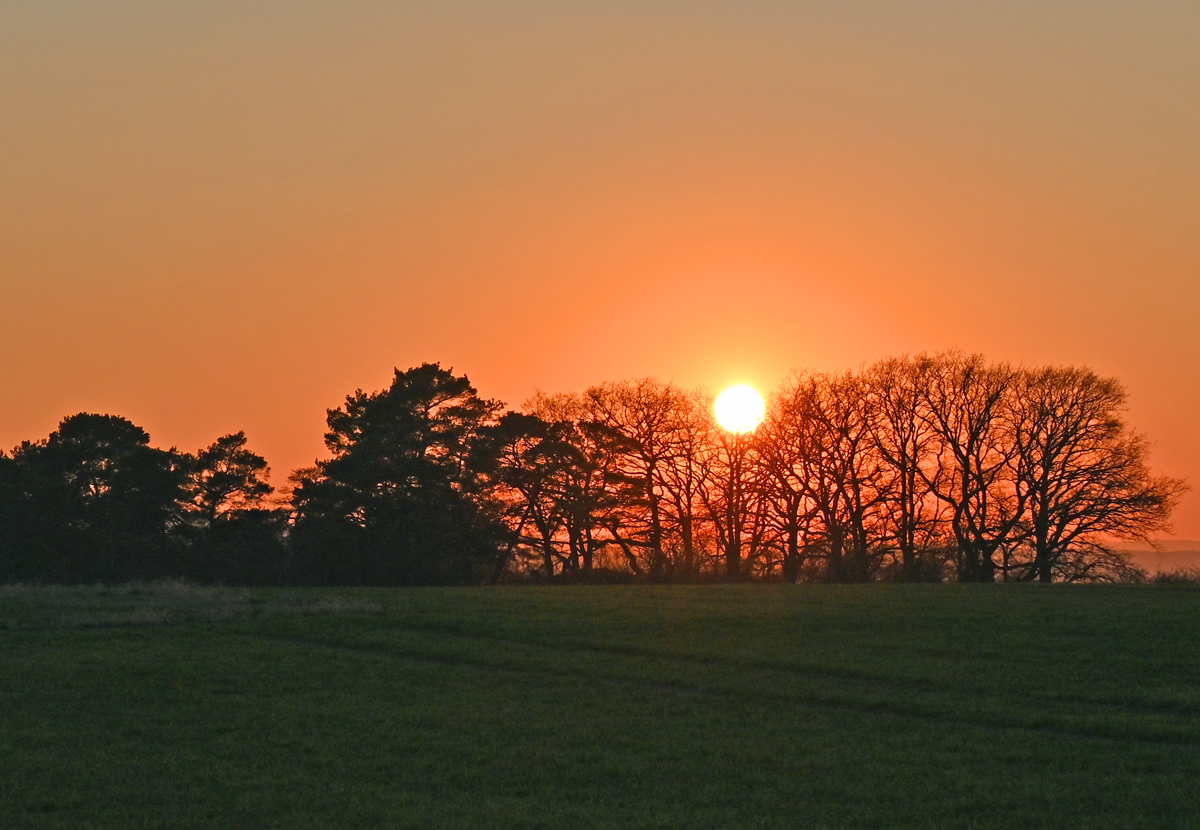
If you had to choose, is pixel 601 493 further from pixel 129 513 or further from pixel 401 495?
pixel 129 513

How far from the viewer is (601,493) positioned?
228ft

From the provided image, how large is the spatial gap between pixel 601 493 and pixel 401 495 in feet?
43.1

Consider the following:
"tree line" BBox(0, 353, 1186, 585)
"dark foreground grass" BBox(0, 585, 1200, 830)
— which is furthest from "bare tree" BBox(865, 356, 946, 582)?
"dark foreground grass" BBox(0, 585, 1200, 830)

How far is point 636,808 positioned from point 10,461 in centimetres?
7068

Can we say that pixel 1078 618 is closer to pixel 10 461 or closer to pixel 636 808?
pixel 636 808

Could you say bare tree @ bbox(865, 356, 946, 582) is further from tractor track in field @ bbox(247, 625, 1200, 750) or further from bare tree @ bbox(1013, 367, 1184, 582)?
tractor track in field @ bbox(247, 625, 1200, 750)

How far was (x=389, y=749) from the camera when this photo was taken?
1566 centimetres

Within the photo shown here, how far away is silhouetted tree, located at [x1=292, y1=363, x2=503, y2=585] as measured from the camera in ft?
202

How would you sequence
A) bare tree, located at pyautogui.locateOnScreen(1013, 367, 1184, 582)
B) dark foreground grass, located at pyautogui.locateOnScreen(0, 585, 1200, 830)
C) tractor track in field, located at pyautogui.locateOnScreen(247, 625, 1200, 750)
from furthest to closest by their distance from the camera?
bare tree, located at pyautogui.locateOnScreen(1013, 367, 1184, 582)
tractor track in field, located at pyautogui.locateOnScreen(247, 625, 1200, 750)
dark foreground grass, located at pyautogui.locateOnScreen(0, 585, 1200, 830)

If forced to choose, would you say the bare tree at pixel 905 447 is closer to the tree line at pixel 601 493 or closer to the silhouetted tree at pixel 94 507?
the tree line at pixel 601 493

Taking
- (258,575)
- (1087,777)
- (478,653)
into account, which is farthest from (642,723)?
(258,575)

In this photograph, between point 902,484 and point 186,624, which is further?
point 902,484

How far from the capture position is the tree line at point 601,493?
62.5m

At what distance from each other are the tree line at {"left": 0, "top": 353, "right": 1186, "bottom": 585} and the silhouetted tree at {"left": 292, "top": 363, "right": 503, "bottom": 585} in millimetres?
127
